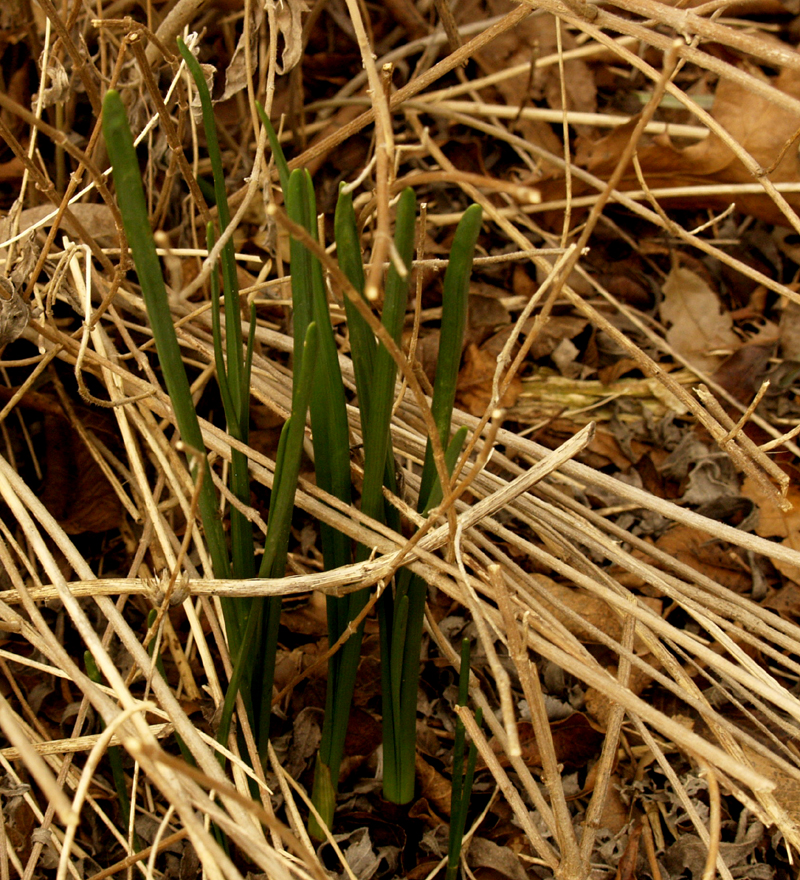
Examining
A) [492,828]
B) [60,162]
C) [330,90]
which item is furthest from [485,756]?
[330,90]

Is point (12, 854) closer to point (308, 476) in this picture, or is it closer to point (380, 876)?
point (380, 876)

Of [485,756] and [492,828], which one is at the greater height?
[485,756]

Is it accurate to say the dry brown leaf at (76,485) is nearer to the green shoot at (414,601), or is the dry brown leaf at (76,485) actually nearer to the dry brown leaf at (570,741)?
the green shoot at (414,601)

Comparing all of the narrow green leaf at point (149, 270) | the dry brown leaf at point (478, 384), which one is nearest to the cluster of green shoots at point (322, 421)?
the narrow green leaf at point (149, 270)

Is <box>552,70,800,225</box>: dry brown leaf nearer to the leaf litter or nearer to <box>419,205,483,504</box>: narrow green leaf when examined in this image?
the leaf litter

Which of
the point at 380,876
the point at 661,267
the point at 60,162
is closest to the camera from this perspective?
the point at 380,876

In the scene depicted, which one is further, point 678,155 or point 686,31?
point 678,155

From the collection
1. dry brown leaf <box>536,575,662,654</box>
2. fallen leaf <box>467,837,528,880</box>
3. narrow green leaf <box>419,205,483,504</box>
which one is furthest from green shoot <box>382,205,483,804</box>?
dry brown leaf <box>536,575,662,654</box>
